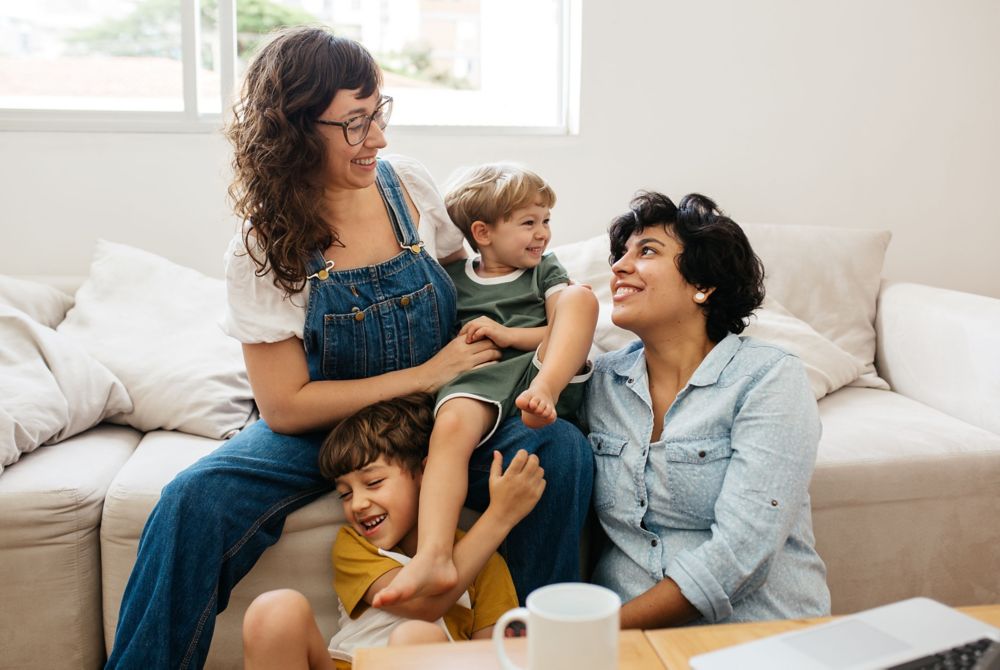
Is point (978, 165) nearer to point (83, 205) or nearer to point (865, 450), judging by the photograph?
point (865, 450)

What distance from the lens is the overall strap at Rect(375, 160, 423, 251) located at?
1716 millimetres

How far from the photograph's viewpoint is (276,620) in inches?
48.8

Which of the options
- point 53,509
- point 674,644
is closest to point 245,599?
point 53,509

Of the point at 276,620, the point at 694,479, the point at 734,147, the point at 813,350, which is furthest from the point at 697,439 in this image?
the point at 734,147

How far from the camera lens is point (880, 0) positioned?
112 inches

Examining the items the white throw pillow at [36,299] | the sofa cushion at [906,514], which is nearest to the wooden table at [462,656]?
the sofa cushion at [906,514]

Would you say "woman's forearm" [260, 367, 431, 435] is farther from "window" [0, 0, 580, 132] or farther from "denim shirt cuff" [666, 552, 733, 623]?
"window" [0, 0, 580, 132]

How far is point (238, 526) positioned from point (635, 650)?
76 cm

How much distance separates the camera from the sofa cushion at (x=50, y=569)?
1619 millimetres

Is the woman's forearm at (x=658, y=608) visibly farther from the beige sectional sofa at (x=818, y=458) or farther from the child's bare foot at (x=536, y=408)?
the beige sectional sofa at (x=818, y=458)

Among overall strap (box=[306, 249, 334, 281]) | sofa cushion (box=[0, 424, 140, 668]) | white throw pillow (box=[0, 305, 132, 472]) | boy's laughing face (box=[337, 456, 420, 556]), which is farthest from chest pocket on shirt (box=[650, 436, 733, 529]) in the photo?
white throw pillow (box=[0, 305, 132, 472])

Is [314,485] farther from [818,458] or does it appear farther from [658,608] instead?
[818,458]

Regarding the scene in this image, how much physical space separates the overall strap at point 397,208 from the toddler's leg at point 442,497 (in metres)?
0.34

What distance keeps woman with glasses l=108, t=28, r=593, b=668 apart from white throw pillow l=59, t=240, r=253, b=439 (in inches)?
16.0
